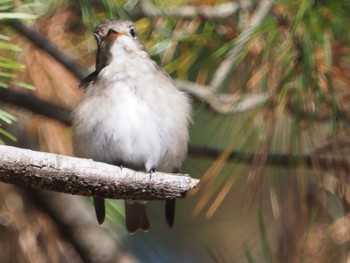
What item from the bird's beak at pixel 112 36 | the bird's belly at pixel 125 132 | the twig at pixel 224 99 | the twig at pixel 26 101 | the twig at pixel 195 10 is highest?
the twig at pixel 195 10

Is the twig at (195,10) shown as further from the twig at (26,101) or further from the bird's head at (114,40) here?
the twig at (26,101)

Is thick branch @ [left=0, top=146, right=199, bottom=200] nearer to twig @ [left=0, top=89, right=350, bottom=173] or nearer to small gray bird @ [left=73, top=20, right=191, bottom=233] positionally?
twig @ [left=0, top=89, right=350, bottom=173]

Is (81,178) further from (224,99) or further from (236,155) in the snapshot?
(224,99)

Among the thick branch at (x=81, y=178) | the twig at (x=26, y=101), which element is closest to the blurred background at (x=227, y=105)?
the twig at (x=26, y=101)

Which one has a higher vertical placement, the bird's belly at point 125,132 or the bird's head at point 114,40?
the bird's head at point 114,40

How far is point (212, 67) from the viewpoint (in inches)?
115

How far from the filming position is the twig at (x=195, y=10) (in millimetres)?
2797

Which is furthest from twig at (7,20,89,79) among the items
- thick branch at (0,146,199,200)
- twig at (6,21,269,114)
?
thick branch at (0,146,199,200)

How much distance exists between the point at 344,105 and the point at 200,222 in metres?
1.63

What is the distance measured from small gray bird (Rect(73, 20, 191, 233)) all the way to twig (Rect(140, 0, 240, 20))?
105mm

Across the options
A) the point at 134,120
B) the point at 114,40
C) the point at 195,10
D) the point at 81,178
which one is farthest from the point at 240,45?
the point at 81,178

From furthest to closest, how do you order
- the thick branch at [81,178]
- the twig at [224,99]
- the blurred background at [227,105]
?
the twig at [224,99], the blurred background at [227,105], the thick branch at [81,178]

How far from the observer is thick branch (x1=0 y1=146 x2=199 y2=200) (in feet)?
5.91

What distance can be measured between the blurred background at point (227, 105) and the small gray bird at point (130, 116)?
59 mm
